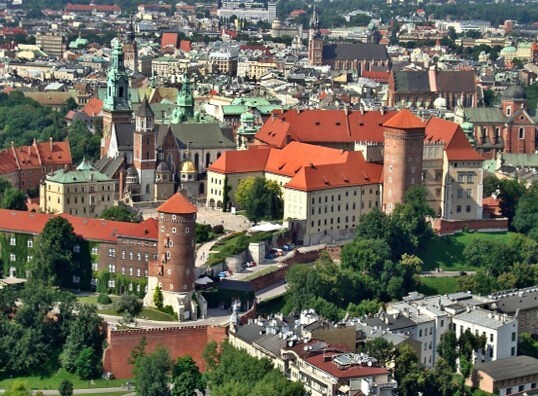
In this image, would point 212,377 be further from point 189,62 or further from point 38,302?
point 189,62

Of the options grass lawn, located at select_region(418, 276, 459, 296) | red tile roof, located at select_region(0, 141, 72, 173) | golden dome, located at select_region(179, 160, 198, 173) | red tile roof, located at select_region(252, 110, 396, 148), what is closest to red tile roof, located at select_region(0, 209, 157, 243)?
golden dome, located at select_region(179, 160, 198, 173)

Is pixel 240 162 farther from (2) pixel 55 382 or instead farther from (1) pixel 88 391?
(1) pixel 88 391

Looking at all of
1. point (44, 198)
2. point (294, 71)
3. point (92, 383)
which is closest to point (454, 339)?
point (92, 383)

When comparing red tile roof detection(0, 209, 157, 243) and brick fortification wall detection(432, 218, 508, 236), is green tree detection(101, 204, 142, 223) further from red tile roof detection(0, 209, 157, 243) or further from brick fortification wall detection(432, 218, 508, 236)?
brick fortification wall detection(432, 218, 508, 236)

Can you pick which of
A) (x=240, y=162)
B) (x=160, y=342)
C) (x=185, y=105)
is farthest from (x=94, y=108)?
(x=160, y=342)

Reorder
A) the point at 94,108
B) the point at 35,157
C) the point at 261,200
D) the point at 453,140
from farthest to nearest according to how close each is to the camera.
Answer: the point at 94,108, the point at 35,157, the point at 453,140, the point at 261,200

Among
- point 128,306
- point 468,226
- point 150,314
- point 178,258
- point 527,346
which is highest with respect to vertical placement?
point 178,258
